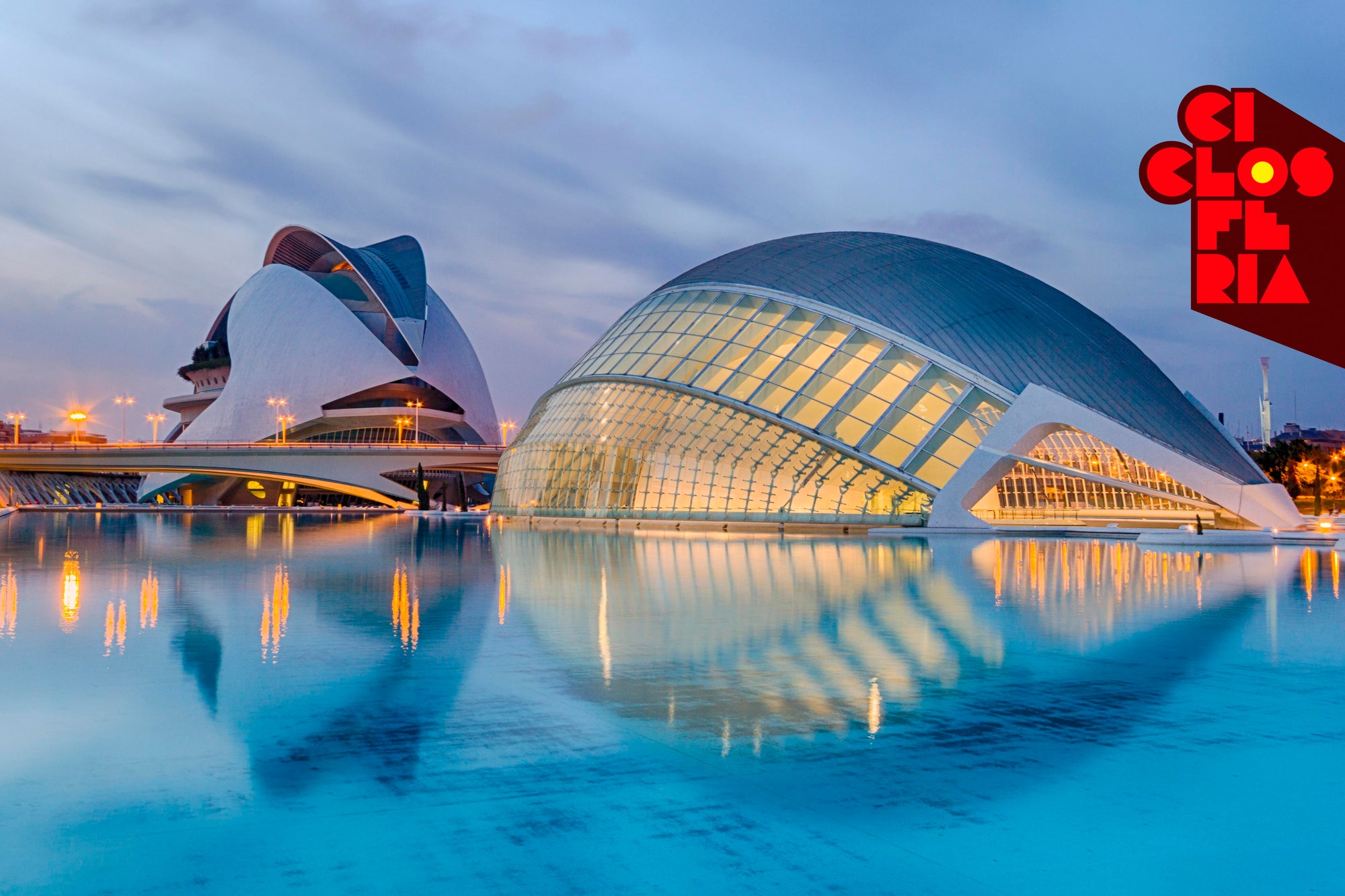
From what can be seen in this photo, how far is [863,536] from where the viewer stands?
31.0m

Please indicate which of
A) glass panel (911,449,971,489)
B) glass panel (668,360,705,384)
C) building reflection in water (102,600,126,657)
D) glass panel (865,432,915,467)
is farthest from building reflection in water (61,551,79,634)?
glass panel (911,449,971,489)

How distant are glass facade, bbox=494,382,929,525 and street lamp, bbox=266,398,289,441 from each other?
144 ft

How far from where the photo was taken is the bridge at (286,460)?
72.8 meters

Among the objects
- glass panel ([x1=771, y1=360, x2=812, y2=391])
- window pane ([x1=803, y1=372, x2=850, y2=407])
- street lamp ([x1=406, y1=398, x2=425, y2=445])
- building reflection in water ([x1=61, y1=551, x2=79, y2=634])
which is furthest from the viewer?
street lamp ([x1=406, y1=398, x2=425, y2=445])

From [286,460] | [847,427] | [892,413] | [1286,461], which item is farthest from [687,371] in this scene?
[1286,461]

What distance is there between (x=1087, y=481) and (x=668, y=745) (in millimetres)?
30566

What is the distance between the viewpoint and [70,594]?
14195 mm

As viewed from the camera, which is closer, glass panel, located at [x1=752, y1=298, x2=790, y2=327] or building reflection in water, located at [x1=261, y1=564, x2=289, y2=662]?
building reflection in water, located at [x1=261, y1=564, x2=289, y2=662]

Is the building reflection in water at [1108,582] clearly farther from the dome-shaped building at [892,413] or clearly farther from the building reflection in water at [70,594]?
the building reflection in water at [70,594]

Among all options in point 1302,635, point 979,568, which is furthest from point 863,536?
point 1302,635

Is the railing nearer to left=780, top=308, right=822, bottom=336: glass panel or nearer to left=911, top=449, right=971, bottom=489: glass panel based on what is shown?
left=780, top=308, right=822, bottom=336: glass panel

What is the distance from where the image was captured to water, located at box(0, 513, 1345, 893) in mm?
4355

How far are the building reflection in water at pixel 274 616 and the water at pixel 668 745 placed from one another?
3.5 inches

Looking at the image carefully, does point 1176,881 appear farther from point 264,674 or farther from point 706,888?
point 264,674
